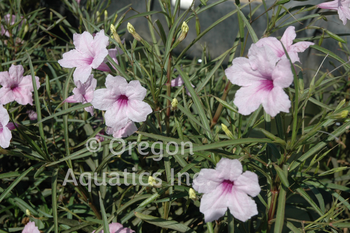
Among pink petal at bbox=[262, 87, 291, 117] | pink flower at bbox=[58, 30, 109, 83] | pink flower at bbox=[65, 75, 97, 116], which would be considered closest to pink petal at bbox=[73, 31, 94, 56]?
pink flower at bbox=[58, 30, 109, 83]

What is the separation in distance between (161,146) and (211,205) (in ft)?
0.72

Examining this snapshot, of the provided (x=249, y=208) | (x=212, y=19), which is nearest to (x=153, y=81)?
(x=249, y=208)

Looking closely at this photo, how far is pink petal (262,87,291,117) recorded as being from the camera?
0.66m

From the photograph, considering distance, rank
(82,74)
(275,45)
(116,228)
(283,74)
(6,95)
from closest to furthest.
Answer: (283,74) → (275,45) → (82,74) → (116,228) → (6,95)

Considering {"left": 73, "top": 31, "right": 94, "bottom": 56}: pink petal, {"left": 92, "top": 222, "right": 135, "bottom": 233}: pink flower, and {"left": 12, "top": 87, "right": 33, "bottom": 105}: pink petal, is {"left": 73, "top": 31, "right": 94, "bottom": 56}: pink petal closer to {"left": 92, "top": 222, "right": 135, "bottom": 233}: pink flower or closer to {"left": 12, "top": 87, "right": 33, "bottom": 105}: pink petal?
{"left": 12, "top": 87, "right": 33, "bottom": 105}: pink petal

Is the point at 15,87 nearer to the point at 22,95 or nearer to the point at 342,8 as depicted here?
the point at 22,95

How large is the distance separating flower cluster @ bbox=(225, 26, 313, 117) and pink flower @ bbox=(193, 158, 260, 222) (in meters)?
0.15

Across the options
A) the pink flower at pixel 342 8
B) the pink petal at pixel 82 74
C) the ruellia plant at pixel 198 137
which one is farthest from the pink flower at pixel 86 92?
the pink flower at pixel 342 8

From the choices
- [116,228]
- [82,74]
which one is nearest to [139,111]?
[82,74]

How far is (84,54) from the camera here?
0.94 metres

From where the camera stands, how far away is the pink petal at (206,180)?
2.34 ft

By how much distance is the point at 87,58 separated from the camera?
0.94 metres

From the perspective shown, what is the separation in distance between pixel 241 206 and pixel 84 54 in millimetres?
655

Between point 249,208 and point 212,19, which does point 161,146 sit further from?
point 212,19
